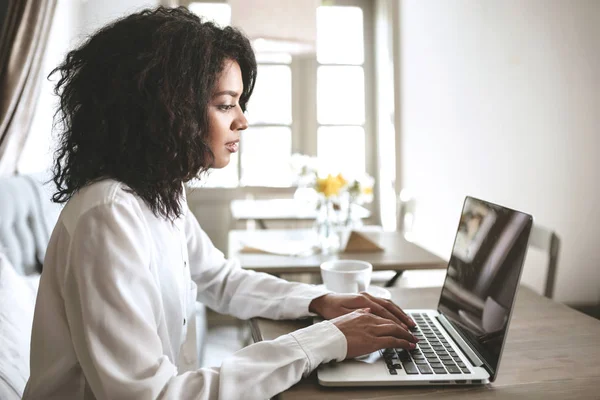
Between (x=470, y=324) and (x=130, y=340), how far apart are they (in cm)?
58

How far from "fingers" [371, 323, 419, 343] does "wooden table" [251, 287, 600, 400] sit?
0.35 ft

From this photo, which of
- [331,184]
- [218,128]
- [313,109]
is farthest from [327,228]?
[313,109]

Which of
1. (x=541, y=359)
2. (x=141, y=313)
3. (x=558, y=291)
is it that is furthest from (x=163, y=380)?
(x=558, y=291)

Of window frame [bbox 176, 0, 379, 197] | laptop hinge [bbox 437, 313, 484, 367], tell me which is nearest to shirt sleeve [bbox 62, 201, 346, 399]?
laptop hinge [bbox 437, 313, 484, 367]

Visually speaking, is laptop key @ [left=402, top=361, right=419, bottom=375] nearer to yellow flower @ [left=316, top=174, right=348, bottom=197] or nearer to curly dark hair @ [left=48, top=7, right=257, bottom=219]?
curly dark hair @ [left=48, top=7, right=257, bottom=219]

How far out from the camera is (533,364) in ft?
2.91

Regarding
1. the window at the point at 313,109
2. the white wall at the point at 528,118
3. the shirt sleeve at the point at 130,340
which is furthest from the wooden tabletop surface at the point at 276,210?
the shirt sleeve at the point at 130,340

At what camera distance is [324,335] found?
86 centimetres

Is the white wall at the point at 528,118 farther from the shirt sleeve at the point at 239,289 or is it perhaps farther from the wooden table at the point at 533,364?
the shirt sleeve at the point at 239,289

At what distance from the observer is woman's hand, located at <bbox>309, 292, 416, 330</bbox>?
100 centimetres

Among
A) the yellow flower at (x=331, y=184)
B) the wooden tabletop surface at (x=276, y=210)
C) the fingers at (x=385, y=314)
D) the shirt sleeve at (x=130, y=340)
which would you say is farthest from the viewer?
the wooden tabletop surface at (x=276, y=210)

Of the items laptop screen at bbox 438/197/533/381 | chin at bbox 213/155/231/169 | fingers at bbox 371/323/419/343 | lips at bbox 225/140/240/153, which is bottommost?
fingers at bbox 371/323/419/343

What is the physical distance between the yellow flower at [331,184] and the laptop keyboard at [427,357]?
1117mm

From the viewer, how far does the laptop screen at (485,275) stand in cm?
82
